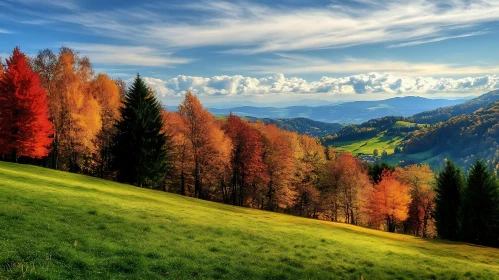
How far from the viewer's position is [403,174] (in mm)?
116500

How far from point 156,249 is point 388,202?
84.9 meters

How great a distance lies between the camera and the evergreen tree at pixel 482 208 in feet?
222

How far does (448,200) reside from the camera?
251 ft

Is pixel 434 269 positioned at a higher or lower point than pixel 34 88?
lower

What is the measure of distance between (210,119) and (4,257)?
5905 centimetres

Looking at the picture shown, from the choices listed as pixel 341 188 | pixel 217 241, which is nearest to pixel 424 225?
pixel 341 188

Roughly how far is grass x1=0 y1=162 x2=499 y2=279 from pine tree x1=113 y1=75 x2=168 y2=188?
26883 mm

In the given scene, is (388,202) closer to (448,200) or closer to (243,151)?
(448,200)

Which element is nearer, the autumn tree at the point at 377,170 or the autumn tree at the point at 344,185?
the autumn tree at the point at 344,185

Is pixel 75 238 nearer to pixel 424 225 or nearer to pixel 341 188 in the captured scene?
pixel 341 188

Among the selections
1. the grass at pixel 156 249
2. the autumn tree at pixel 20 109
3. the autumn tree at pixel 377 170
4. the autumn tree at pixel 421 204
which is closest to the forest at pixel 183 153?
the autumn tree at pixel 20 109

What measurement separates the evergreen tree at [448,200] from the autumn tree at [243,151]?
44736 mm

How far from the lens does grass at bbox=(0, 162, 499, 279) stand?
1756 cm

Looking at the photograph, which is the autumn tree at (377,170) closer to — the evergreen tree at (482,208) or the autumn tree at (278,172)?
the autumn tree at (278,172)
